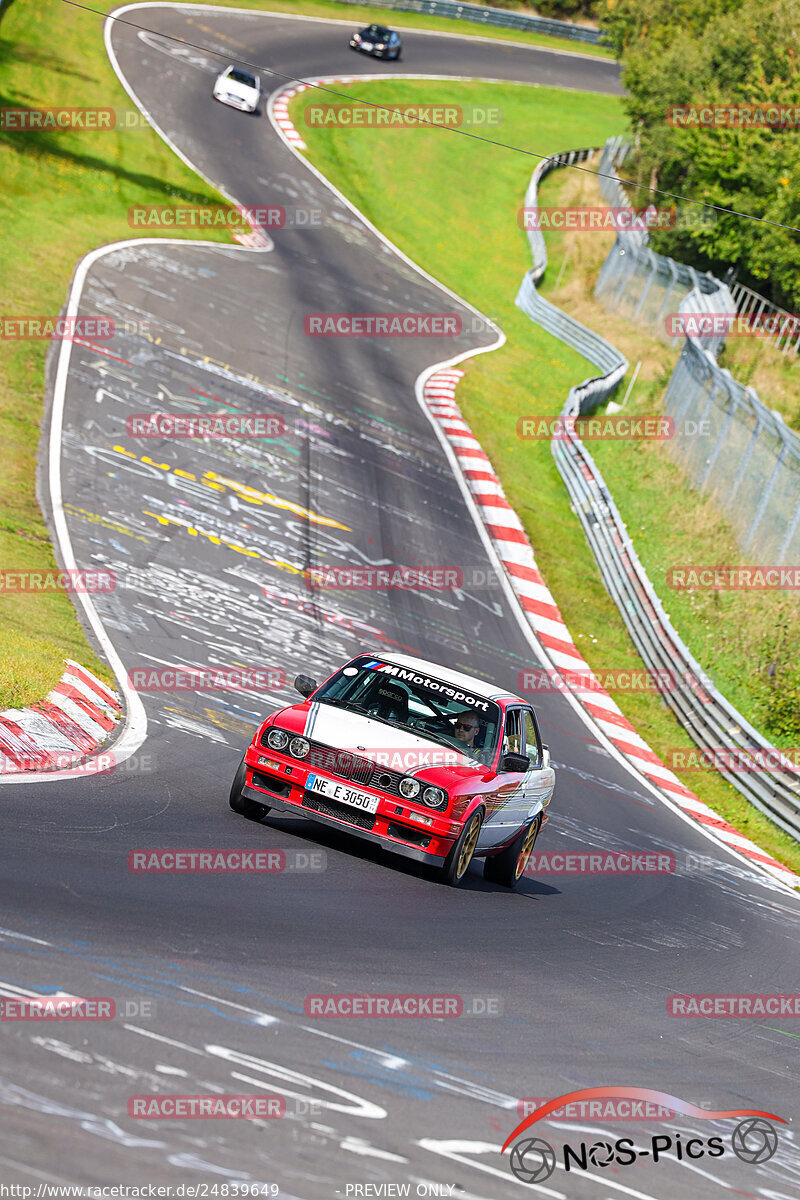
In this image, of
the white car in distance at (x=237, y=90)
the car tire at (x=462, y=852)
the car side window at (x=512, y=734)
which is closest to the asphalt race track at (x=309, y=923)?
the car tire at (x=462, y=852)

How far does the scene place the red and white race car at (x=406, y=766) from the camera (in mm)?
9672

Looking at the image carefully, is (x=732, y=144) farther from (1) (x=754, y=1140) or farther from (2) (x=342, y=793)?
(1) (x=754, y=1140)

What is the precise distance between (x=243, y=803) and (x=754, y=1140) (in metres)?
4.33

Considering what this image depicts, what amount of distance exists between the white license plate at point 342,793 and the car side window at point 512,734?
1603mm

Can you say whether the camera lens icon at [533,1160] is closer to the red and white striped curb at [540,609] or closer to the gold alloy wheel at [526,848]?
the gold alloy wheel at [526,848]

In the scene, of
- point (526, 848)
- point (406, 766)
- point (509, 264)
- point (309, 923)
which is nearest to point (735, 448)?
point (526, 848)

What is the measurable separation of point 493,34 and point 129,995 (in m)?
71.7

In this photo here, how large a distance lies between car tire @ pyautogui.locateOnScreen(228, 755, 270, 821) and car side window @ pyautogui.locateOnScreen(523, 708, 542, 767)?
2392 millimetres

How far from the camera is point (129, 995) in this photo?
6.49m

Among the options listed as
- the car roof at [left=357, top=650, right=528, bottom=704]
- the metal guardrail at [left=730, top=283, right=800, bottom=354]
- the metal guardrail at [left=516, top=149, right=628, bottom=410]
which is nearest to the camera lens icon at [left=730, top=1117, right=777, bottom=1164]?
the car roof at [left=357, top=650, right=528, bottom=704]

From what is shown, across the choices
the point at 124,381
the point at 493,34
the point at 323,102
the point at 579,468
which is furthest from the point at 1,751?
the point at 493,34

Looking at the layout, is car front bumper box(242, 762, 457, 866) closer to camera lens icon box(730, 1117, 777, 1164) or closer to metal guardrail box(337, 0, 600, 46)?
camera lens icon box(730, 1117, 777, 1164)

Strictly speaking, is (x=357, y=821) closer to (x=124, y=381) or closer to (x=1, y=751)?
(x=1, y=751)

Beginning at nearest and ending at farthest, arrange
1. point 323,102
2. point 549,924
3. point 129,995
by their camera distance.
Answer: point 129,995
point 549,924
point 323,102
